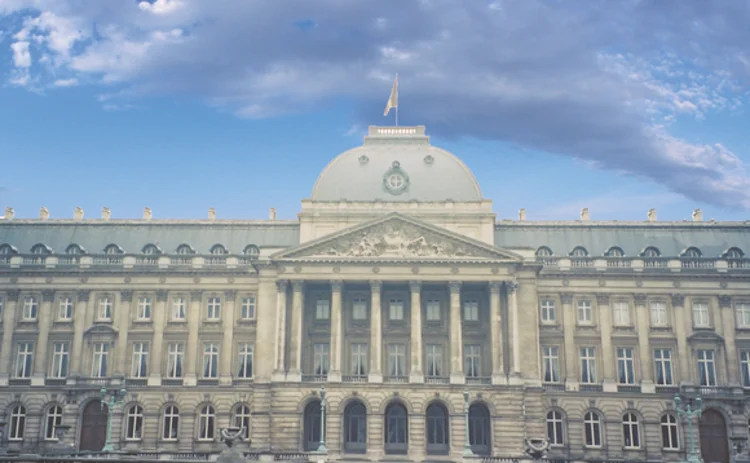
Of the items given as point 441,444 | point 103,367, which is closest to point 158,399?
point 103,367

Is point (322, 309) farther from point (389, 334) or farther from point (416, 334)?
point (416, 334)

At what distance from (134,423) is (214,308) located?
12464 millimetres

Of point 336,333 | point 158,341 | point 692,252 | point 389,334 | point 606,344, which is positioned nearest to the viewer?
point 336,333

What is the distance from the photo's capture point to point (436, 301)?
7419 centimetres

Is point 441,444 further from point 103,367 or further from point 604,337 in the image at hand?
point 103,367

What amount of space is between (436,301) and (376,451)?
48.5 feet

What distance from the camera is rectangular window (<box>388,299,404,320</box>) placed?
7388 cm

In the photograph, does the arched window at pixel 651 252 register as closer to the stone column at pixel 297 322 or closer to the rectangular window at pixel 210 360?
the stone column at pixel 297 322

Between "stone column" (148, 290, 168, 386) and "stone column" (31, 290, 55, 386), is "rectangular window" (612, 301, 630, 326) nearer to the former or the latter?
"stone column" (148, 290, 168, 386)

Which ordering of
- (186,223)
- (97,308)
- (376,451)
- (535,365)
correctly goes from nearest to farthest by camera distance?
(376,451) < (535,365) < (97,308) < (186,223)

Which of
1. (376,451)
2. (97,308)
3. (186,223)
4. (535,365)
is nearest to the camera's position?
(376,451)

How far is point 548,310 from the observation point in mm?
76000

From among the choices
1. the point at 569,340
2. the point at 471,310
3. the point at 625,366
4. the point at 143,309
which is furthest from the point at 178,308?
the point at 625,366

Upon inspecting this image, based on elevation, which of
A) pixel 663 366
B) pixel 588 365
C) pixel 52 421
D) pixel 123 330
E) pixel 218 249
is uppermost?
pixel 218 249
